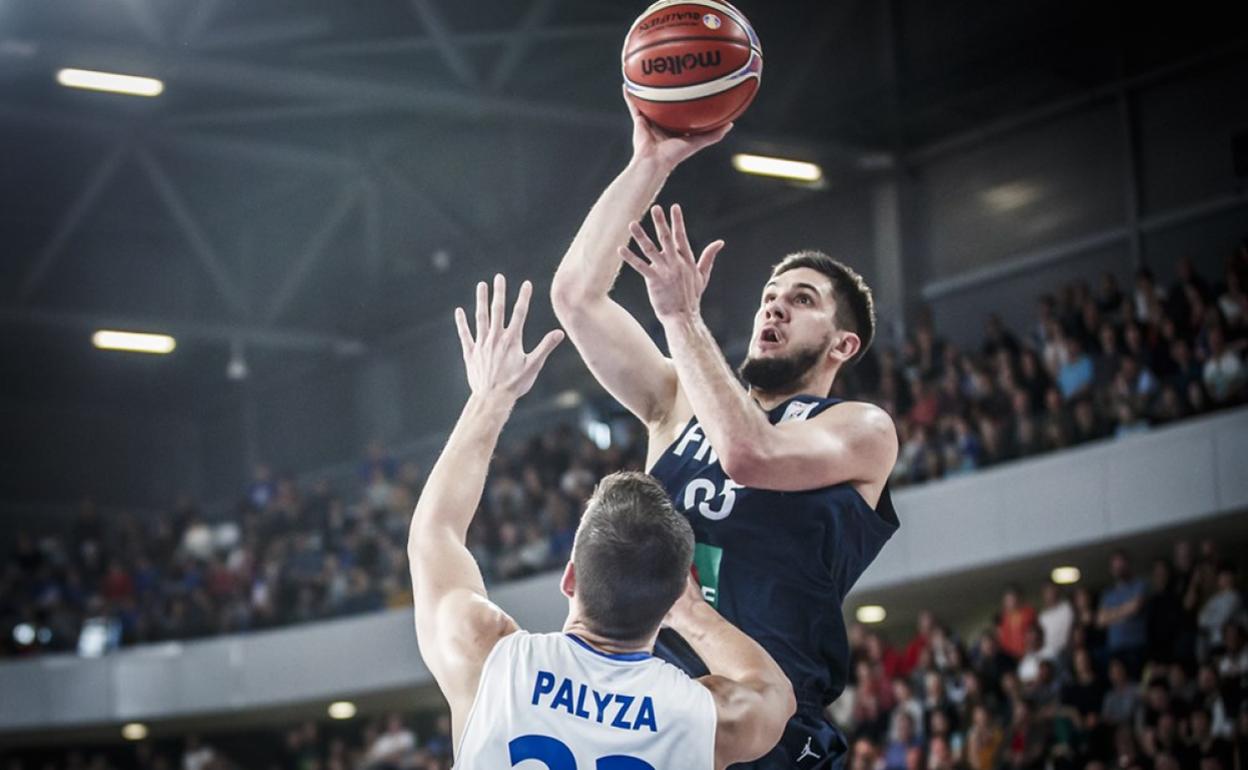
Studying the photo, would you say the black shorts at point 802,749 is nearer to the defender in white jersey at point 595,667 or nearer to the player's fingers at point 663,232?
the defender in white jersey at point 595,667

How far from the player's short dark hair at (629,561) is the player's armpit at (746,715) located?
0.87ft

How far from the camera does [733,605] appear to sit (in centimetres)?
540

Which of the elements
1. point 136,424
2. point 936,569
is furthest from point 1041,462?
point 136,424

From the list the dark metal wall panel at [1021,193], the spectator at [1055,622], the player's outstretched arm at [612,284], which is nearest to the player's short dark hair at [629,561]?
the player's outstretched arm at [612,284]

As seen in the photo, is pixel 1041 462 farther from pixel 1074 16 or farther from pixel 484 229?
pixel 484 229

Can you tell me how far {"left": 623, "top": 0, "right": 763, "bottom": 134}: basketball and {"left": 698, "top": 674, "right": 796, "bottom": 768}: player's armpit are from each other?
86.6 inches

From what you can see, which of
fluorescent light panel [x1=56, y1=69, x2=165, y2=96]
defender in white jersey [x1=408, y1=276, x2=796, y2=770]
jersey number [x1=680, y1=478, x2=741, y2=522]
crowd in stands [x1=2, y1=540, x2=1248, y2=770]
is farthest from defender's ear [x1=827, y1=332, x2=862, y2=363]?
fluorescent light panel [x1=56, y1=69, x2=165, y2=96]

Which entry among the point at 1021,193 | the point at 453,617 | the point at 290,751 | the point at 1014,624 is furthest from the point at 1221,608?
the point at 290,751

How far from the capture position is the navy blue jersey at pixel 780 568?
5.37 metres

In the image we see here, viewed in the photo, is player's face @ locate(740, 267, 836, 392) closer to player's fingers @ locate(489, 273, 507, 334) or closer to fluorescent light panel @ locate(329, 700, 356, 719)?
player's fingers @ locate(489, 273, 507, 334)

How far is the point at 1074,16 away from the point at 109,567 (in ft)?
57.5

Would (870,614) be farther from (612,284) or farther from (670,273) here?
(670,273)

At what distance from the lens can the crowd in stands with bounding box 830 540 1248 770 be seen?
45.6ft

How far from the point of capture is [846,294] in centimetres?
594
